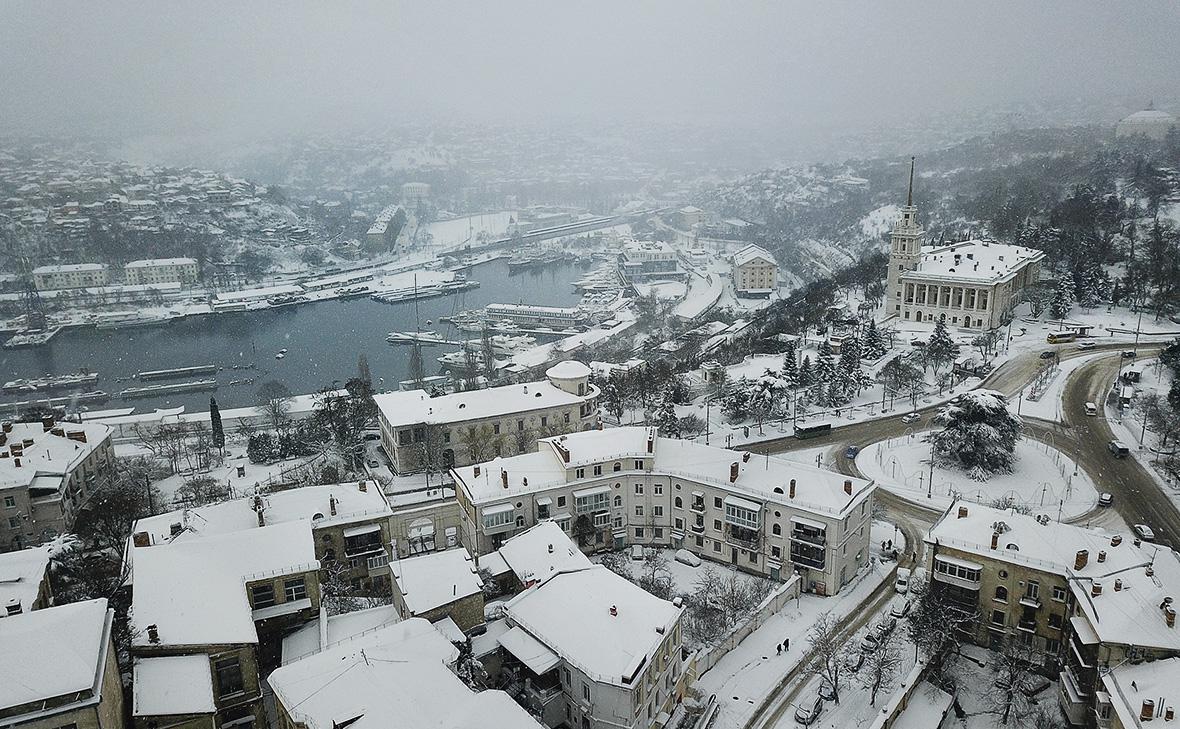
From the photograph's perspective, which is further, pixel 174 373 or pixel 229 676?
pixel 174 373

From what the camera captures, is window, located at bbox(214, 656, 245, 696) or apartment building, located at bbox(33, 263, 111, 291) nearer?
window, located at bbox(214, 656, 245, 696)

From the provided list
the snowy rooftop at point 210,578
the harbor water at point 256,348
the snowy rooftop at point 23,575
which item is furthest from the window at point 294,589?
the harbor water at point 256,348

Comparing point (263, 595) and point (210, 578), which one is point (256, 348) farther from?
point (210, 578)

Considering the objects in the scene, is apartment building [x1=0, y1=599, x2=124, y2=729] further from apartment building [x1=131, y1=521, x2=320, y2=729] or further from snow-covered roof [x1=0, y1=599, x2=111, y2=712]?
apartment building [x1=131, y1=521, x2=320, y2=729]

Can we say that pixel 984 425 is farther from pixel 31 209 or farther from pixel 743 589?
pixel 31 209

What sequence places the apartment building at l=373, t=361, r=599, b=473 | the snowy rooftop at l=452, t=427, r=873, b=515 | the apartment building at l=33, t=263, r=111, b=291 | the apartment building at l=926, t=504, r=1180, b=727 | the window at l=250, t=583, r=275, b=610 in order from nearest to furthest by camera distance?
the apartment building at l=926, t=504, r=1180, b=727 < the window at l=250, t=583, r=275, b=610 < the snowy rooftop at l=452, t=427, r=873, b=515 < the apartment building at l=373, t=361, r=599, b=473 < the apartment building at l=33, t=263, r=111, b=291

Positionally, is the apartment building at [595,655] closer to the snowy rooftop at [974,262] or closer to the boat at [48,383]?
the snowy rooftop at [974,262]

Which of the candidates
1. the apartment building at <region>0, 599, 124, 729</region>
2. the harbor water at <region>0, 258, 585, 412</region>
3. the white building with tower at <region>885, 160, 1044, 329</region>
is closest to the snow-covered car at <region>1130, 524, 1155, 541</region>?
the white building with tower at <region>885, 160, 1044, 329</region>

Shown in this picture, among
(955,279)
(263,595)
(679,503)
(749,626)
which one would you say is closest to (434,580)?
(263,595)
